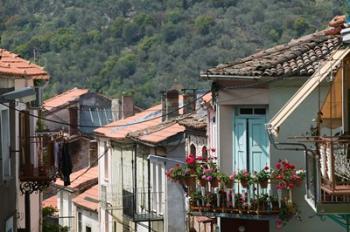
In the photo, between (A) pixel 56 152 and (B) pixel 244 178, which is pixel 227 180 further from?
(A) pixel 56 152

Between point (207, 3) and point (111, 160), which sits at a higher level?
point (207, 3)

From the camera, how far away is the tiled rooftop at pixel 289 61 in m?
→ 27.9

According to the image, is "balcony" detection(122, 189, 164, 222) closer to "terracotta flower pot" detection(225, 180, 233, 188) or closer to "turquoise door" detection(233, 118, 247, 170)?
"turquoise door" detection(233, 118, 247, 170)

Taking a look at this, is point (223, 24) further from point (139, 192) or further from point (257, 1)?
point (139, 192)

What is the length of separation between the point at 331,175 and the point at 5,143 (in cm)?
1118

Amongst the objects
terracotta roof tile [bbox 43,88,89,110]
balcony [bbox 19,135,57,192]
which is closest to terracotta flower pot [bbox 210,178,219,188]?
balcony [bbox 19,135,57,192]

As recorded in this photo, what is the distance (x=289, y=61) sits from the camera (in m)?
29.0

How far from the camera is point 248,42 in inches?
4624

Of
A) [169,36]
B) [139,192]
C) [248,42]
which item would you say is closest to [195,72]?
[248,42]

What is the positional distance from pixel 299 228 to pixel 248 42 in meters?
89.8

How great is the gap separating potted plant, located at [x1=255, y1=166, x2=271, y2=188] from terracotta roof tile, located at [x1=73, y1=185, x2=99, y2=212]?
29351 millimetres

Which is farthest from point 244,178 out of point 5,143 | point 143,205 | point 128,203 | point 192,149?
point 128,203

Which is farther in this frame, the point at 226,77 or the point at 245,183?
the point at 226,77

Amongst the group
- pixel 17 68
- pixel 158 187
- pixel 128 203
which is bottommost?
pixel 128 203
